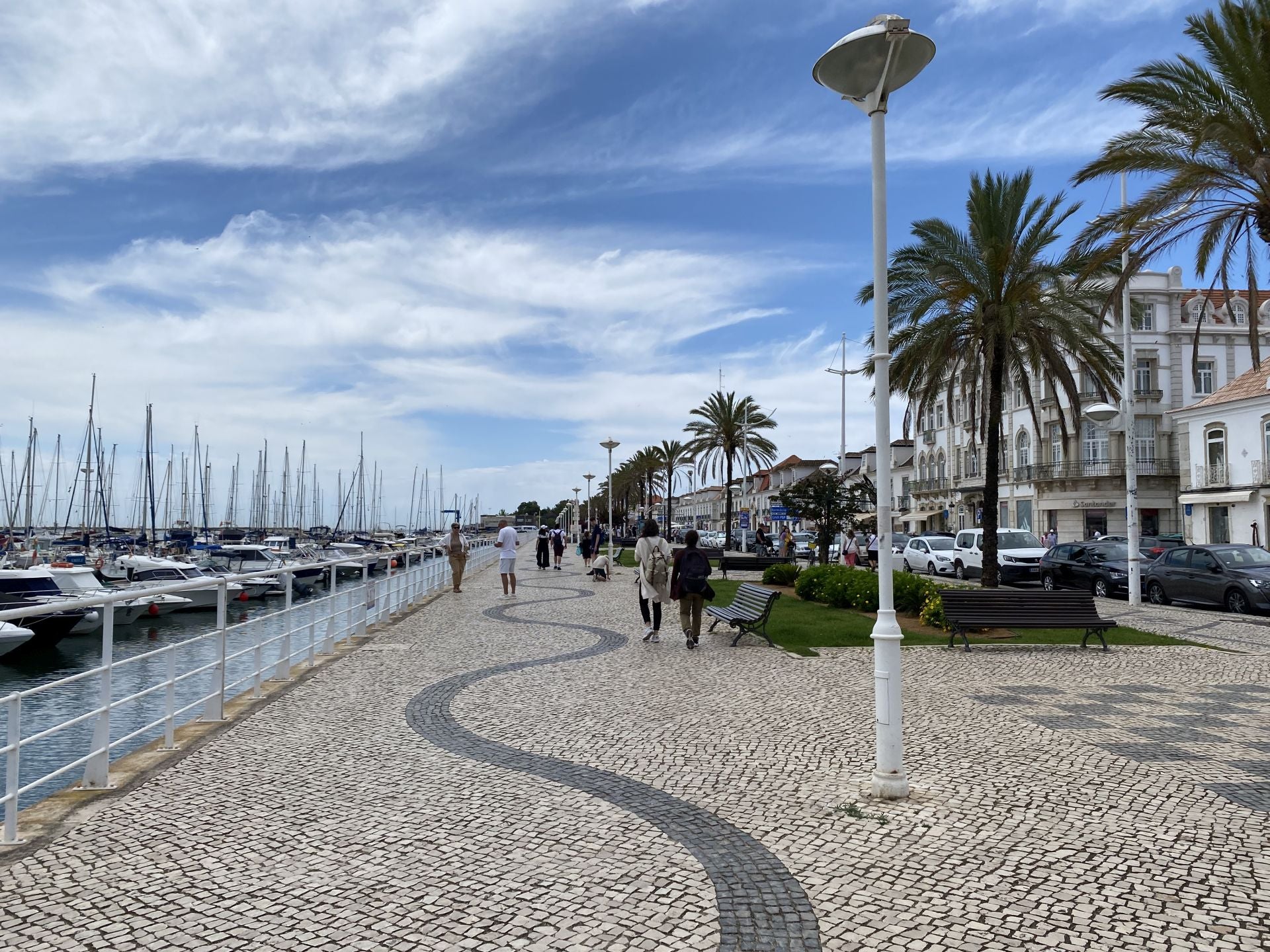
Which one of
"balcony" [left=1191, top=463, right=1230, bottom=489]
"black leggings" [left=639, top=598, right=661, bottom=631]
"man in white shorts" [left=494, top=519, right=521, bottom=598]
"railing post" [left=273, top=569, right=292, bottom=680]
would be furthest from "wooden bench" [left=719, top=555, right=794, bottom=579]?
"railing post" [left=273, top=569, right=292, bottom=680]

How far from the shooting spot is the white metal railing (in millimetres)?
5250

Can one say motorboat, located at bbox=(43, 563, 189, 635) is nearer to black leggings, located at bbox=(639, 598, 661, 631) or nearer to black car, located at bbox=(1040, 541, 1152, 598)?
black leggings, located at bbox=(639, 598, 661, 631)

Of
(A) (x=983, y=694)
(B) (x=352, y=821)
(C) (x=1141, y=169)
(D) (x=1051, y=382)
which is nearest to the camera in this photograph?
(B) (x=352, y=821)

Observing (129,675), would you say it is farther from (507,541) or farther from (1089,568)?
(1089,568)

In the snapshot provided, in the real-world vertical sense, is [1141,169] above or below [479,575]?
above

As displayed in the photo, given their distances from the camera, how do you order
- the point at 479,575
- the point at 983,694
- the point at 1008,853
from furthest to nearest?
the point at 479,575 → the point at 983,694 → the point at 1008,853

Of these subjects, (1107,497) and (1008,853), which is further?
(1107,497)

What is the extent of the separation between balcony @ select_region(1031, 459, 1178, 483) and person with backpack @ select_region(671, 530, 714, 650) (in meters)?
46.6

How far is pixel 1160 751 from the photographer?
7168 millimetres

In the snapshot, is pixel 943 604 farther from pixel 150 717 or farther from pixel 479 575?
pixel 479 575

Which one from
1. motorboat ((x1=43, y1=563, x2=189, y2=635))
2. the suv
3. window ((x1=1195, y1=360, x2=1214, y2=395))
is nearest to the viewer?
motorboat ((x1=43, y1=563, x2=189, y2=635))

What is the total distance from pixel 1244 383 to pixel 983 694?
34.0 m

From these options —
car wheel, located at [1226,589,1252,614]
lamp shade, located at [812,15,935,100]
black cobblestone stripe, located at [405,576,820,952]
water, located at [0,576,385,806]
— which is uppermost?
lamp shade, located at [812,15,935,100]

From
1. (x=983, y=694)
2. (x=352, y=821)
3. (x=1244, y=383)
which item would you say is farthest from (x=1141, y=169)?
(x=1244, y=383)
